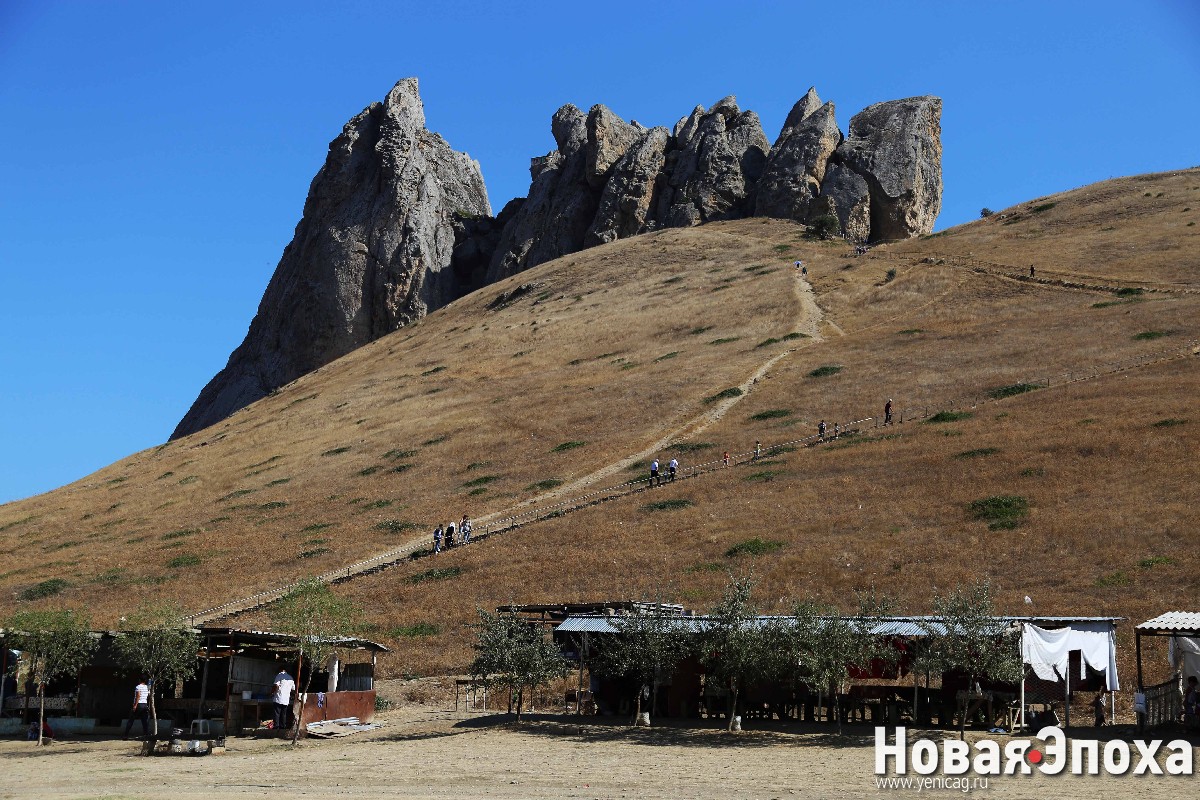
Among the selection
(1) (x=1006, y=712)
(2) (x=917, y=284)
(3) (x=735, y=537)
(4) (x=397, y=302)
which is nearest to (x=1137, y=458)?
(3) (x=735, y=537)

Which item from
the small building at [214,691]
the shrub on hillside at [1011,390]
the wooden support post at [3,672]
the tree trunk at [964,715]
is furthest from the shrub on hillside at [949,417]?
the wooden support post at [3,672]

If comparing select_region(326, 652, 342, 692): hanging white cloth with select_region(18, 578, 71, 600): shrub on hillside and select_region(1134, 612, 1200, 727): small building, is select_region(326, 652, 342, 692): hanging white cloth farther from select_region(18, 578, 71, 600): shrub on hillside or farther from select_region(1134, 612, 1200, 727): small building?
select_region(18, 578, 71, 600): shrub on hillside

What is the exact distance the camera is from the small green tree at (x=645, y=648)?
3203cm

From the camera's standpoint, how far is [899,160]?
452 feet

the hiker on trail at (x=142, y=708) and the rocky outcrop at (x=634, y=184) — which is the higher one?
the rocky outcrop at (x=634, y=184)

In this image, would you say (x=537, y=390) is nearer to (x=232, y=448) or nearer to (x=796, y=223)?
(x=232, y=448)

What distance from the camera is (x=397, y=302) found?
445 feet

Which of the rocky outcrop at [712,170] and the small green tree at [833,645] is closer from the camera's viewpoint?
the small green tree at [833,645]

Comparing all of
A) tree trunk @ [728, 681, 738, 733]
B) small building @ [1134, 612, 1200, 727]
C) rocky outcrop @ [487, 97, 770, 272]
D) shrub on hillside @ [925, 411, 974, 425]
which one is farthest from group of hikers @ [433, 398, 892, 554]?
rocky outcrop @ [487, 97, 770, 272]

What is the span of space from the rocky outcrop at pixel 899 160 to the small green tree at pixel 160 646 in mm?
114930

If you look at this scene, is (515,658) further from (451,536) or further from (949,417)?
(949,417)

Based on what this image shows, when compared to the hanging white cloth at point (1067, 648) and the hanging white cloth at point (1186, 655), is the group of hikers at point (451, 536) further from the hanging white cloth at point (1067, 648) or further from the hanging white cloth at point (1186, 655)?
the hanging white cloth at point (1186, 655)

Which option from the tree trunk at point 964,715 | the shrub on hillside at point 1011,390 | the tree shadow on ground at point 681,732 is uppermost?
the shrub on hillside at point 1011,390

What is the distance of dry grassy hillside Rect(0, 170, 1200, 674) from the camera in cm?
4625
